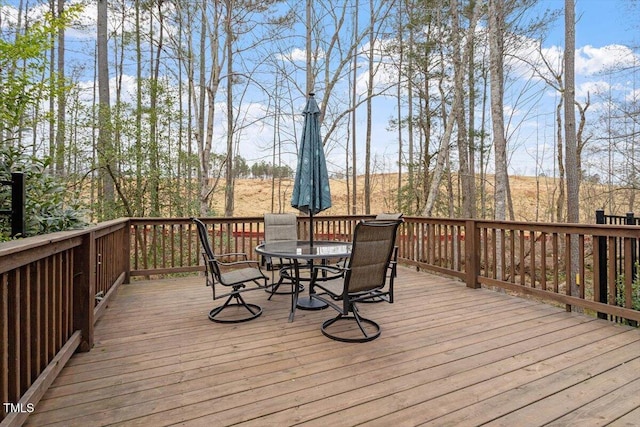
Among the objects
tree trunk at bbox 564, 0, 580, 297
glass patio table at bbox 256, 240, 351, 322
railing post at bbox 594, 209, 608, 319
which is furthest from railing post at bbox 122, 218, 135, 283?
tree trunk at bbox 564, 0, 580, 297

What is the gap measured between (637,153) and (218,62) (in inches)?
398

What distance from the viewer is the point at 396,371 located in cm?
223

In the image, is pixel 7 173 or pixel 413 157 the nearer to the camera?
pixel 7 173

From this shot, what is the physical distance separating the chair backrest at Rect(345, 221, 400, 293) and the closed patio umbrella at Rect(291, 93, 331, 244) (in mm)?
1165

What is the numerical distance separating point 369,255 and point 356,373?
3.03 feet

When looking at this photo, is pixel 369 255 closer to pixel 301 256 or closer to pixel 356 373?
pixel 301 256

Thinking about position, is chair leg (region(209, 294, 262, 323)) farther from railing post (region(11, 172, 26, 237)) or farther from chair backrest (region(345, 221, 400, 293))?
railing post (region(11, 172, 26, 237))

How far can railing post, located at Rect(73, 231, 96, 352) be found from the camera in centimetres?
252

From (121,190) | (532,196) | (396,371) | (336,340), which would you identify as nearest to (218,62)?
(121,190)

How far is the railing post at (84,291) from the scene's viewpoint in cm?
252

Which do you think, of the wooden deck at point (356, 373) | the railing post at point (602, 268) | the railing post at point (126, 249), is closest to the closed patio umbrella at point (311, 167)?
the wooden deck at point (356, 373)

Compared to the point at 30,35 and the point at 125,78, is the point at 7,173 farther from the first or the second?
the point at 125,78

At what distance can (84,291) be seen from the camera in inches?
99.5

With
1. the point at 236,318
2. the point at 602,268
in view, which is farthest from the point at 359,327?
the point at 602,268
